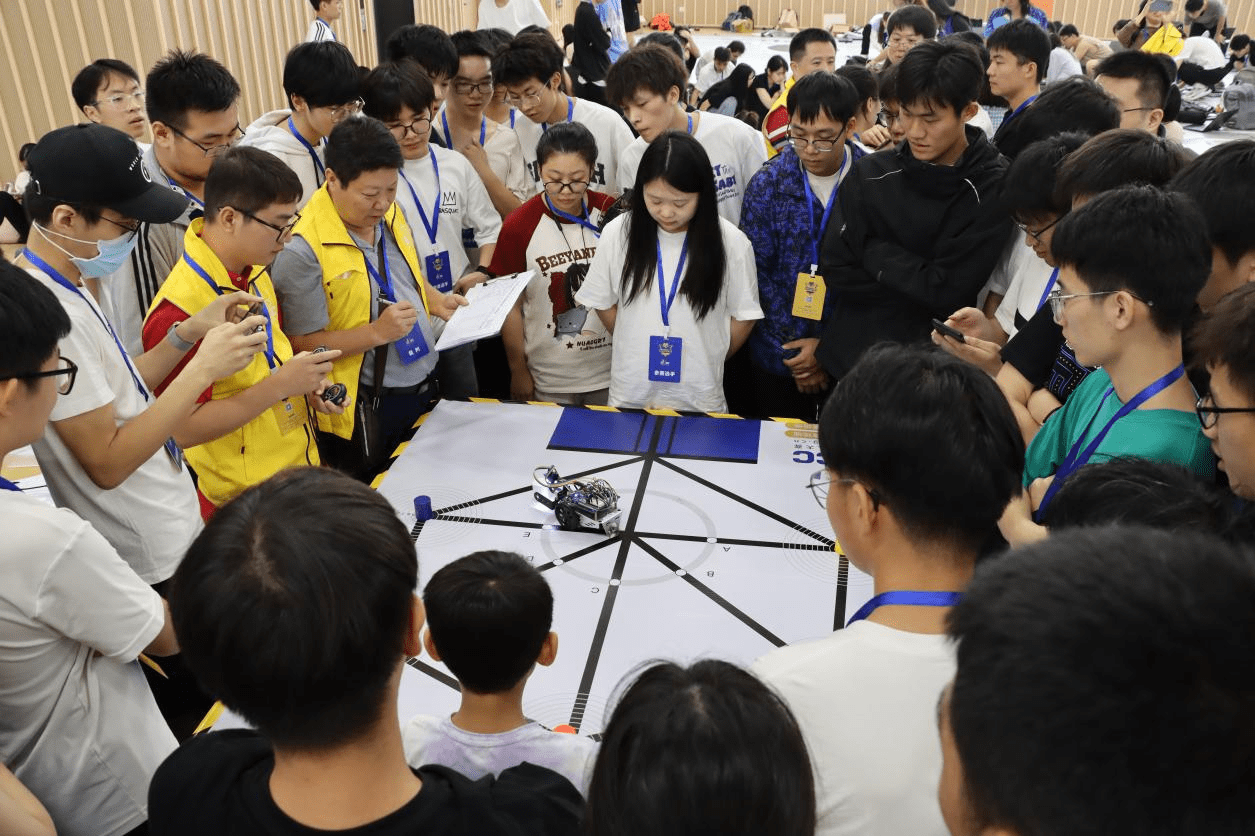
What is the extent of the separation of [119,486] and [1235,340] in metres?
2.13

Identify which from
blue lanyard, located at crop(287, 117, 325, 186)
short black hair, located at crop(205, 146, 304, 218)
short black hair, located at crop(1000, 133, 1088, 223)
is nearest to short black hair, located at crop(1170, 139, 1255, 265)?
short black hair, located at crop(1000, 133, 1088, 223)

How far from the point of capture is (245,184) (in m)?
2.22

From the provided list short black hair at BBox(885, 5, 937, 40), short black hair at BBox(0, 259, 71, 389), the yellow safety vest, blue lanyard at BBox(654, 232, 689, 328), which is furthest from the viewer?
short black hair at BBox(885, 5, 937, 40)

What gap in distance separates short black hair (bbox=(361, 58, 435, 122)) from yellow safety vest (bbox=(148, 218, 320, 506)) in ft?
3.39

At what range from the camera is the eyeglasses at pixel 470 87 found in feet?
12.7

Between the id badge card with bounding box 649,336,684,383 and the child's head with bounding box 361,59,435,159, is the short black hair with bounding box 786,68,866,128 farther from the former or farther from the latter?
the child's head with bounding box 361,59,435,159

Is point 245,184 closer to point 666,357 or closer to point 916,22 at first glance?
point 666,357

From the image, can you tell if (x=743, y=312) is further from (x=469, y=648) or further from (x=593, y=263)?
(x=469, y=648)

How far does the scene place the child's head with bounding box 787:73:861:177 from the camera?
296 cm

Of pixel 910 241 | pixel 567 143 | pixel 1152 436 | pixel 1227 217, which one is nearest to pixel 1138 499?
pixel 1152 436

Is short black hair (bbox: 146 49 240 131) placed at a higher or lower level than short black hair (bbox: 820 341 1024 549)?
higher

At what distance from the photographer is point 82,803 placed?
1.45 m

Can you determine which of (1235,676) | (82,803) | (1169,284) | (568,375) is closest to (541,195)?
(568,375)

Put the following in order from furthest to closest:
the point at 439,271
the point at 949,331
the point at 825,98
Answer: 1. the point at 439,271
2. the point at 825,98
3. the point at 949,331
